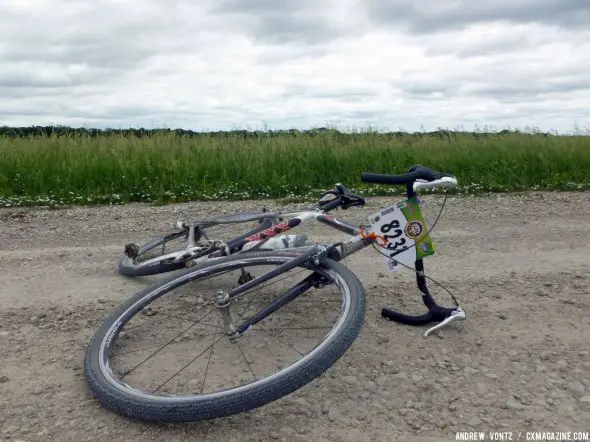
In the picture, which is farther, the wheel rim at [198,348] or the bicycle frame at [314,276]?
the bicycle frame at [314,276]

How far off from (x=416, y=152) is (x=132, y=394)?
27.7ft

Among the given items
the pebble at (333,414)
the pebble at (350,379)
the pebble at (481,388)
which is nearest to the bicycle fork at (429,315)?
the pebble at (481,388)

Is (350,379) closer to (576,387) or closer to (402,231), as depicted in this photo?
(402,231)

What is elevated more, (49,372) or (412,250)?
(412,250)

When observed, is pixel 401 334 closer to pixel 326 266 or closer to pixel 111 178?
pixel 326 266

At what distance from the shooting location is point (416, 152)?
34.2 ft

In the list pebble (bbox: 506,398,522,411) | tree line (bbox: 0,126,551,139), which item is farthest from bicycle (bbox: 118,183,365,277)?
tree line (bbox: 0,126,551,139)

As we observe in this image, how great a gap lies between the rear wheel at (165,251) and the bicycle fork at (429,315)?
4.02 feet

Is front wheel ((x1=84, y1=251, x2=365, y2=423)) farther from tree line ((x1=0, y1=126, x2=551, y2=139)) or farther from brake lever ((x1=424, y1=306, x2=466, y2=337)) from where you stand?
tree line ((x1=0, y1=126, x2=551, y2=139))

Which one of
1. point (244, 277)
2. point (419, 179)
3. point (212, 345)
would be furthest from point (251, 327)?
point (419, 179)

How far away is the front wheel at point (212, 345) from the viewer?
2686mm

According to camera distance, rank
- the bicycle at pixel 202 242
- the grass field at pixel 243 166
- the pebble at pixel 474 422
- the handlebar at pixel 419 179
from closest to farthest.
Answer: the pebble at pixel 474 422 < the handlebar at pixel 419 179 < the bicycle at pixel 202 242 < the grass field at pixel 243 166

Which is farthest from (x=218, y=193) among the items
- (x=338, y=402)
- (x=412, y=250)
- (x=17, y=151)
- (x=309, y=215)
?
(x=338, y=402)

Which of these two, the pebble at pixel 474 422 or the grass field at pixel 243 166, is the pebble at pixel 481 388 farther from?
the grass field at pixel 243 166
